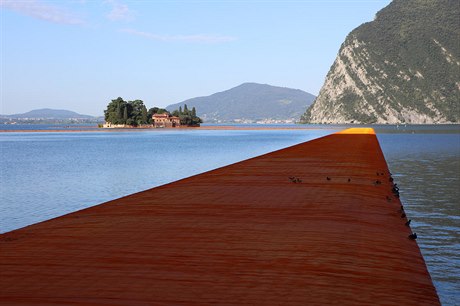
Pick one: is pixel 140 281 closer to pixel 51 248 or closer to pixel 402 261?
pixel 51 248

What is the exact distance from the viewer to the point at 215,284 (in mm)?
7195

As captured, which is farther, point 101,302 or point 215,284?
point 215,284

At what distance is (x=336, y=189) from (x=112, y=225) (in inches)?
363

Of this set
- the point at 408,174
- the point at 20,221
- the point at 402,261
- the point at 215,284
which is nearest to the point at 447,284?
the point at 402,261

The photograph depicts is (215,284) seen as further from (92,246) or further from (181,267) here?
(92,246)

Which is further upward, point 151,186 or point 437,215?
point 437,215

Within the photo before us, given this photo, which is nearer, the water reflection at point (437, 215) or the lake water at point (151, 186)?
the water reflection at point (437, 215)

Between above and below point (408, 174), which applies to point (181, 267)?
above

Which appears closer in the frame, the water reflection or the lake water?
the water reflection

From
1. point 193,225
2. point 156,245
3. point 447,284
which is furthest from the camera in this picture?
point 193,225

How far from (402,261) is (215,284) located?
3.50 meters

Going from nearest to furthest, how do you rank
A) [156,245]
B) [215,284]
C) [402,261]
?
[215,284]
[402,261]
[156,245]

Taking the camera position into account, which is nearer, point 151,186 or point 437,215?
point 437,215

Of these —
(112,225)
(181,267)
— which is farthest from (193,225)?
(181,267)
